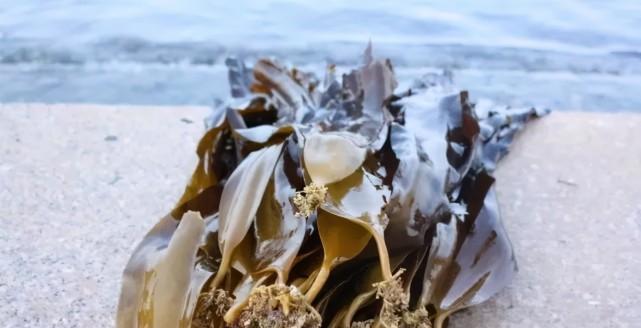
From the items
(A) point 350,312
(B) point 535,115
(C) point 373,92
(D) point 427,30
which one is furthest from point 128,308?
(D) point 427,30

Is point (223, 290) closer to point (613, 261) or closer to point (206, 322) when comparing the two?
point (206, 322)

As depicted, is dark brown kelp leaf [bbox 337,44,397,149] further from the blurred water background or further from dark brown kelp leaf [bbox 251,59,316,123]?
the blurred water background

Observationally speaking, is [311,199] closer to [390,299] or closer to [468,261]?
[390,299]

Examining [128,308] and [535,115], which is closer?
[128,308]

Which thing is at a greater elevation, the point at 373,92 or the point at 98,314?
the point at 373,92

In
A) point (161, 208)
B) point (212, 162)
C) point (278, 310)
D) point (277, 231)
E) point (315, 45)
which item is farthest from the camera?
point (315, 45)

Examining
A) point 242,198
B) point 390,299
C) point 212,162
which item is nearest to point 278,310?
point 390,299

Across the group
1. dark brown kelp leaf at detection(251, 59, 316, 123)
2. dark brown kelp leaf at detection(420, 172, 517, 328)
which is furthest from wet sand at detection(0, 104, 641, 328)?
dark brown kelp leaf at detection(251, 59, 316, 123)
